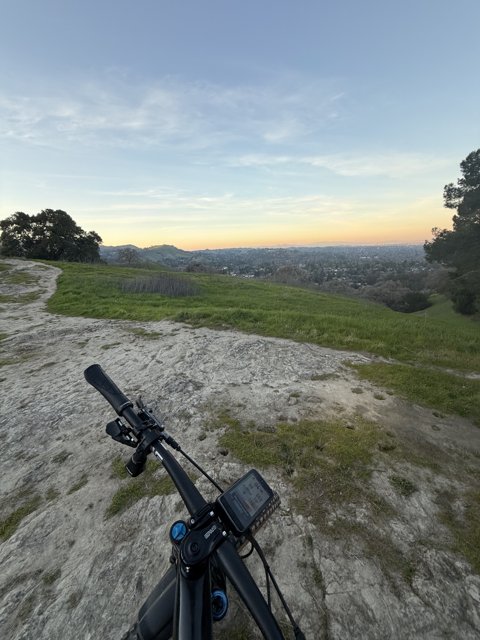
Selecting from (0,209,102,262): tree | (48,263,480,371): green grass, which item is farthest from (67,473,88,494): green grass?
(0,209,102,262): tree

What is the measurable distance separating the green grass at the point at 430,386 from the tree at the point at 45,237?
57.0m

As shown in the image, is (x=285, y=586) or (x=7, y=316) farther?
(x=7, y=316)

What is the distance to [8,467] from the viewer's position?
530 cm

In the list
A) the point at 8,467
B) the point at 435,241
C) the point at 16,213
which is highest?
the point at 16,213

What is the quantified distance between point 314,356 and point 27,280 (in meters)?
30.1

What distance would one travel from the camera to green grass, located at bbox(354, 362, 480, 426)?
6.63 m

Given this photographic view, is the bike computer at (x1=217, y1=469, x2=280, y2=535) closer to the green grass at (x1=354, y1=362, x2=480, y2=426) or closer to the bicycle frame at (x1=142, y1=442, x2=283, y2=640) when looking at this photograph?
the bicycle frame at (x1=142, y1=442, x2=283, y2=640)

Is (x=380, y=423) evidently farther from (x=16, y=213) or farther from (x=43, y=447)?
(x=16, y=213)

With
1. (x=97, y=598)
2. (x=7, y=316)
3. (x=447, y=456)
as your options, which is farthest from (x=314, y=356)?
(x=7, y=316)

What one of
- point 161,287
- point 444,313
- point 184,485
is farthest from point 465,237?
point 184,485

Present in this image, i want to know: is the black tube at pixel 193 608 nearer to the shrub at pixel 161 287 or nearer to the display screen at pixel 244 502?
the display screen at pixel 244 502

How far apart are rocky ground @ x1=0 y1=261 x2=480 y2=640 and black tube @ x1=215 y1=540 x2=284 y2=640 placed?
86.8 inches

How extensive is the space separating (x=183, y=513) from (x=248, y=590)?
3.04m

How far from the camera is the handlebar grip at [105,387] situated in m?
2.28
